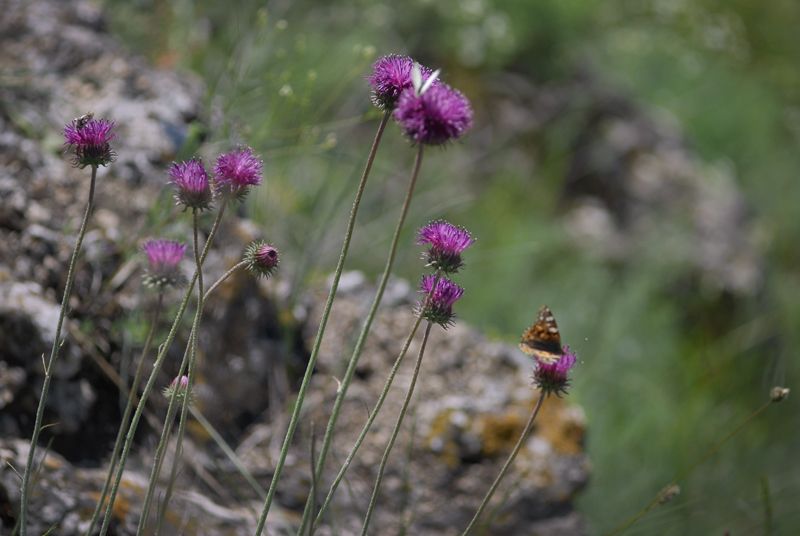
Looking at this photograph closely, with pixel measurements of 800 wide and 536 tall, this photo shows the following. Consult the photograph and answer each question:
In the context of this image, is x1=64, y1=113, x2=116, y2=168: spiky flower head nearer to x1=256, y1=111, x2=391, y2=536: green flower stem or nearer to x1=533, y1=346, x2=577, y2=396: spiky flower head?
x1=256, y1=111, x2=391, y2=536: green flower stem

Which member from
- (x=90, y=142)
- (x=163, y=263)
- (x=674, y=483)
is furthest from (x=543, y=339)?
(x=90, y=142)

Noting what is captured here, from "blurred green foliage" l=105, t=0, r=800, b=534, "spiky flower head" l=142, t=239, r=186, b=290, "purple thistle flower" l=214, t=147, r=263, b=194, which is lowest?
"spiky flower head" l=142, t=239, r=186, b=290

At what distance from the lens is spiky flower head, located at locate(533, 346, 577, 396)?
1354 mm

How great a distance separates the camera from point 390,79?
1.22 meters

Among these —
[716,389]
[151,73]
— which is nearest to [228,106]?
[151,73]

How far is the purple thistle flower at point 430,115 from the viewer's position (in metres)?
1.09

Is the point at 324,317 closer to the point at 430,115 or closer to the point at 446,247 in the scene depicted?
the point at 446,247

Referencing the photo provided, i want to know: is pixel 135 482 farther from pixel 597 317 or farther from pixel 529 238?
pixel 529 238

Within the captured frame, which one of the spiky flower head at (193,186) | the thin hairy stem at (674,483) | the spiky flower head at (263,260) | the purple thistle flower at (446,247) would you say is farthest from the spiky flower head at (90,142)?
the thin hairy stem at (674,483)

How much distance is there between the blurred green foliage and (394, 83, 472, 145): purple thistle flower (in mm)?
1229

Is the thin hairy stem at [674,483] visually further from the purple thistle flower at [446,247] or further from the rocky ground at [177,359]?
the purple thistle flower at [446,247]

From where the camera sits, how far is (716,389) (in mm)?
4039

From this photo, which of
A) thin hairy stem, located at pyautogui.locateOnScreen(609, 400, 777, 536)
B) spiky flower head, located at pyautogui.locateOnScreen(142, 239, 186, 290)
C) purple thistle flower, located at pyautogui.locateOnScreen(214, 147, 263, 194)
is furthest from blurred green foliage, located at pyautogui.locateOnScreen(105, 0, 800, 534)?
purple thistle flower, located at pyautogui.locateOnScreen(214, 147, 263, 194)

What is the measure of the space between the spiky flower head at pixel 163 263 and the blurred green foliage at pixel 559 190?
1080mm
